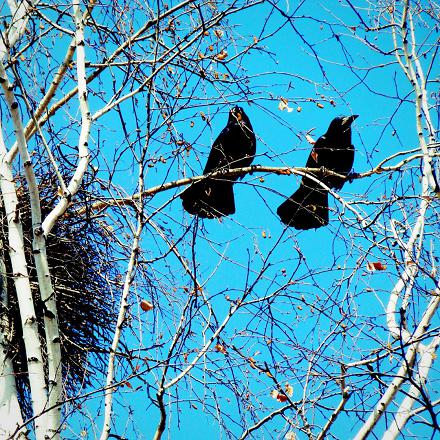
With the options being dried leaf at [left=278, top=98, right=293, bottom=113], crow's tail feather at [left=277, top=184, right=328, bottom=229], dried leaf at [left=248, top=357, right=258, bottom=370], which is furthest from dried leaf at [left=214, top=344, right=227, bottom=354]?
crow's tail feather at [left=277, top=184, right=328, bottom=229]

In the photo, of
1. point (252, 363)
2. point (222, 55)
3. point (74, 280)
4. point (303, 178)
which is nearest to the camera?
point (252, 363)

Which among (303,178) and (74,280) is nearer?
(74,280)

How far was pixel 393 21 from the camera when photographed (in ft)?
15.3

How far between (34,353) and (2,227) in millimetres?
1746

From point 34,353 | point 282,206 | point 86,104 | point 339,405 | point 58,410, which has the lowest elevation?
point 339,405

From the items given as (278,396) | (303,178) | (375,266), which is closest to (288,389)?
(278,396)

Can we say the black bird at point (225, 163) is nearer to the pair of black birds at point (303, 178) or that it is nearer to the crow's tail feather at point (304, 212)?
the pair of black birds at point (303, 178)

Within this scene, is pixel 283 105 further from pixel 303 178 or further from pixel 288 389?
pixel 303 178

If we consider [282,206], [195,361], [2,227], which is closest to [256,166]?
[282,206]

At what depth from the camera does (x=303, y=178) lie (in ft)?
23.3

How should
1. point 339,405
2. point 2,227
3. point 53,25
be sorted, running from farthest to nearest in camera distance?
point 2,227 → point 53,25 → point 339,405

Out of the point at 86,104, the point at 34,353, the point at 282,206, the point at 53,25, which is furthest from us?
the point at 282,206

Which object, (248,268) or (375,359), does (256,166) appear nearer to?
(248,268)

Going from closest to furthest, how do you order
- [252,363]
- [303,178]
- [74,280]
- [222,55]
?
1. [252,363]
2. [222,55]
3. [74,280]
4. [303,178]
